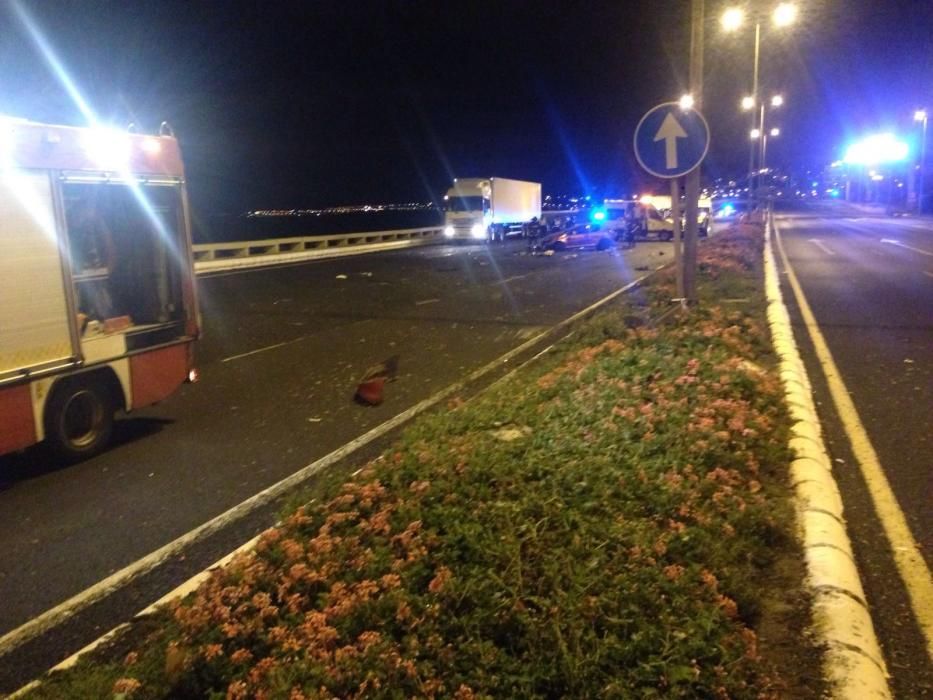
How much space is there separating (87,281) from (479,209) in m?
40.4

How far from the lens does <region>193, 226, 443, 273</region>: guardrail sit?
33.3 m

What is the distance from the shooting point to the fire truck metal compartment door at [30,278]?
6.19 metres

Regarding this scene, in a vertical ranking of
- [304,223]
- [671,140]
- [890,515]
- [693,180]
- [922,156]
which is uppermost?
[922,156]

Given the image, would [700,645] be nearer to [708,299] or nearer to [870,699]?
[870,699]

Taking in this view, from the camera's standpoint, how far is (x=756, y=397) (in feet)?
23.2

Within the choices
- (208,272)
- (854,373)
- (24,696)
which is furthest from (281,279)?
(24,696)

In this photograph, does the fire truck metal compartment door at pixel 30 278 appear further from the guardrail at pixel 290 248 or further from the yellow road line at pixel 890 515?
the guardrail at pixel 290 248

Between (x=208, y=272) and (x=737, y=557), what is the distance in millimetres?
28320

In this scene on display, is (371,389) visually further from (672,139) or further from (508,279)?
(508,279)

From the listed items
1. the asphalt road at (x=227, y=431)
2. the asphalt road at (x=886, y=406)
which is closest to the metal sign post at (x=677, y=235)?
the asphalt road at (x=886, y=406)

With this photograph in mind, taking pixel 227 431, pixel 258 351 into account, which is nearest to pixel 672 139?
pixel 227 431

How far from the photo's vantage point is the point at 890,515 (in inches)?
207

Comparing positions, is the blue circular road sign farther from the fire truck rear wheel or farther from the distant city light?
the distant city light

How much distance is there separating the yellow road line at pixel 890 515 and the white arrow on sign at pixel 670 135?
3002 mm
